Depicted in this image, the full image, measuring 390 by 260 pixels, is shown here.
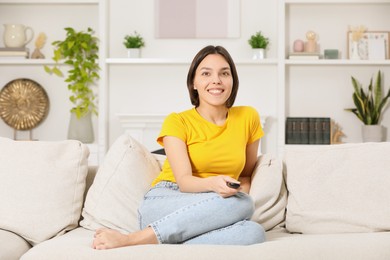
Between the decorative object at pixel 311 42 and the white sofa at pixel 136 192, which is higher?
the decorative object at pixel 311 42

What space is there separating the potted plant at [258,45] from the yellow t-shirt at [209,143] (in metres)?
2.82

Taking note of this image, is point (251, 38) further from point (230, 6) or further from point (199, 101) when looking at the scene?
point (199, 101)

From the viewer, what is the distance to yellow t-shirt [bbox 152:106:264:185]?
2225mm

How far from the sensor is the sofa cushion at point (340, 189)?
7.16 ft

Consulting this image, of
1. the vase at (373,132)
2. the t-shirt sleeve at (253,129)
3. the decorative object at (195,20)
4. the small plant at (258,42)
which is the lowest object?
the vase at (373,132)

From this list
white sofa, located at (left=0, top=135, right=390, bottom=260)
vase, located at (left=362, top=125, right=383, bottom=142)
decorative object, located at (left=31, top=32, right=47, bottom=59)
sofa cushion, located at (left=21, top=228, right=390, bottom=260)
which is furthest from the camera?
decorative object, located at (left=31, top=32, right=47, bottom=59)

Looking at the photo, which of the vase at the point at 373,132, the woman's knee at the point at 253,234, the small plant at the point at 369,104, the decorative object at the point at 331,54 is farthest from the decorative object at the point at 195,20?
the woman's knee at the point at 253,234

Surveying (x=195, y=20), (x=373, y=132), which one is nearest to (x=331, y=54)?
(x=373, y=132)

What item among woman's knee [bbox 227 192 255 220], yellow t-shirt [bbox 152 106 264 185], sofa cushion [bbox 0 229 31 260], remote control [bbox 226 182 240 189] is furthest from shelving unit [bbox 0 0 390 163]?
remote control [bbox 226 182 240 189]

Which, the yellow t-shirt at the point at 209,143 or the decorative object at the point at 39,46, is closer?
the yellow t-shirt at the point at 209,143

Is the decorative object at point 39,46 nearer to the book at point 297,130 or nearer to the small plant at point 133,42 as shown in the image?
the small plant at point 133,42

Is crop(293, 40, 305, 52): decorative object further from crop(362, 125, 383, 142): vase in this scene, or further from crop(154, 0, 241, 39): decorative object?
crop(362, 125, 383, 142): vase

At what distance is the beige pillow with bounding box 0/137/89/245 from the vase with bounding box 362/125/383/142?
3.23m

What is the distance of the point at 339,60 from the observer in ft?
16.3
